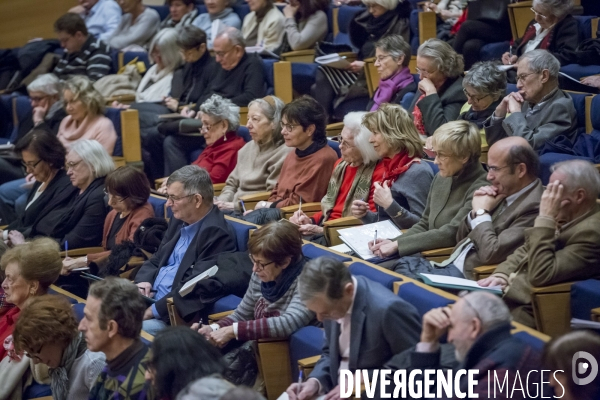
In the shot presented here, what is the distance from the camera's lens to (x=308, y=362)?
2396mm

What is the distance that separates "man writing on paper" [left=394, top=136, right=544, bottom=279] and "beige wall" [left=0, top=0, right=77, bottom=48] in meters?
4.80

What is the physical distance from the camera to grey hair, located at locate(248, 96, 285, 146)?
389 centimetres

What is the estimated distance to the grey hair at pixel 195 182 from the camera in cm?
317

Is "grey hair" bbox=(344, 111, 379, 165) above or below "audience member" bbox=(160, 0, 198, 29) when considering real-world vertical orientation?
above

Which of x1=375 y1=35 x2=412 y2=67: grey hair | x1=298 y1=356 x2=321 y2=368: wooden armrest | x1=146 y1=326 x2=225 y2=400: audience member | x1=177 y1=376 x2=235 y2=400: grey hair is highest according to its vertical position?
x1=177 y1=376 x2=235 y2=400: grey hair

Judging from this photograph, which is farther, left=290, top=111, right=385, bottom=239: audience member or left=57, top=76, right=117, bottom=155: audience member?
left=57, top=76, right=117, bottom=155: audience member

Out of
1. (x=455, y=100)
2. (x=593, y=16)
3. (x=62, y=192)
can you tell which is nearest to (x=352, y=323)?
(x=455, y=100)

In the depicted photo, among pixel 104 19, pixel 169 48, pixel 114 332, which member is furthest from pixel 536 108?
pixel 104 19

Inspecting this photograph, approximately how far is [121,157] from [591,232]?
285cm

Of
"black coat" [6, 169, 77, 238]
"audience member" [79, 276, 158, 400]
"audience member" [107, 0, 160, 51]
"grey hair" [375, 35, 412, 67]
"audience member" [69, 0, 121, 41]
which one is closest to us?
"audience member" [79, 276, 158, 400]

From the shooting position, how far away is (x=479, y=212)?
273cm

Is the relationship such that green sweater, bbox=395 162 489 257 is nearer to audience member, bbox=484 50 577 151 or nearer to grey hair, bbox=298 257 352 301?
audience member, bbox=484 50 577 151

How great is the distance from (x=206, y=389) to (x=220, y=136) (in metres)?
2.48

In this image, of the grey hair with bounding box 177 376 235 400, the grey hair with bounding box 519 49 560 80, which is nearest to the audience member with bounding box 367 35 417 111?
the grey hair with bounding box 519 49 560 80
